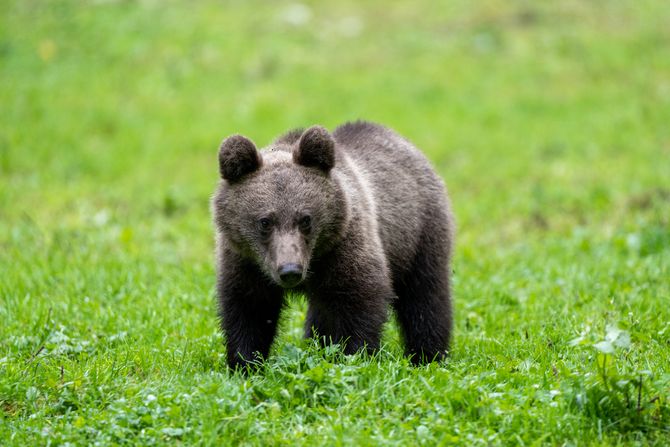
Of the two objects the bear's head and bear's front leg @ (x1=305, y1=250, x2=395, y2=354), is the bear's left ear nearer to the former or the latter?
the bear's head

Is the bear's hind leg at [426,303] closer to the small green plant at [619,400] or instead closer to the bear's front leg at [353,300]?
the bear's front leg at [353,300]

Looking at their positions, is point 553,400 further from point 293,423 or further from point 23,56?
point 23,56

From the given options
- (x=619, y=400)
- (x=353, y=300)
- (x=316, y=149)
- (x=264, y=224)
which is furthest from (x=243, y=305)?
(x=619, y=400)

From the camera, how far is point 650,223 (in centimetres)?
963

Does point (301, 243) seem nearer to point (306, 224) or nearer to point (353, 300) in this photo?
point (306, 224)

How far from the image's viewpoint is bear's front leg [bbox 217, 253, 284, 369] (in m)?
5.74

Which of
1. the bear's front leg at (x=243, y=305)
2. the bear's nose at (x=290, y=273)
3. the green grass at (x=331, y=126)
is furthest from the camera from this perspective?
the bear's front leg at (x=243, y=305)

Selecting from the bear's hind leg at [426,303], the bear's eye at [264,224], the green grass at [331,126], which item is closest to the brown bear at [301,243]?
the bear's eye at [264,224]

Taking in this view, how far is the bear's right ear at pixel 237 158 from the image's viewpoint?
18.2 feet

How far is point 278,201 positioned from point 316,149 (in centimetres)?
46

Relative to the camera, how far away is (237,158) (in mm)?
5578

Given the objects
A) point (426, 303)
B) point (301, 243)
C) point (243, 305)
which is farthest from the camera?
point (426, 303)

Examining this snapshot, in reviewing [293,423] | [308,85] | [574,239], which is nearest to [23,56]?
[308,85]

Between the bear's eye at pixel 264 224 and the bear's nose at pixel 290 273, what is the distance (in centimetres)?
38
